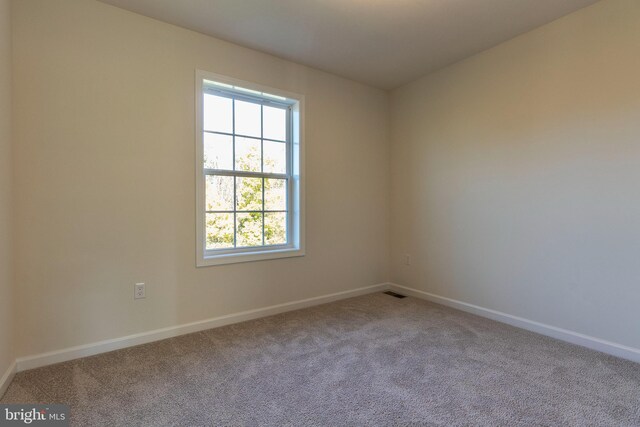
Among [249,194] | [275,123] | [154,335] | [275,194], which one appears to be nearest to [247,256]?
[249,194]

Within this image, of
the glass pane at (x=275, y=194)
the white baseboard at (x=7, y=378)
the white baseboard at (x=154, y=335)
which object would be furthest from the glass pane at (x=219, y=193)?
the white baseboard at (x=7, y=378)

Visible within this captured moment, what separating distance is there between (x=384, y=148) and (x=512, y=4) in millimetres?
1928

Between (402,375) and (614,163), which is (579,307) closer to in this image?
(614,163)

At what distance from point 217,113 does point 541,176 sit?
287cm

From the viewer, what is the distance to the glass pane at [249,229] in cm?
299

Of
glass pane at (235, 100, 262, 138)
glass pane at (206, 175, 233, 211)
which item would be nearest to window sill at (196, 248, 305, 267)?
glass pane at (206, 175, 233, 211)

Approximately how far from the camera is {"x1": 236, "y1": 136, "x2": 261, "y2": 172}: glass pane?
117 inches

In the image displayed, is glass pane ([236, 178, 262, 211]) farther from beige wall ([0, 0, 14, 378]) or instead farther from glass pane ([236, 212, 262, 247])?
beige wall ([0, 0, 14, 378])

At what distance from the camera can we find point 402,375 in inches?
77.4

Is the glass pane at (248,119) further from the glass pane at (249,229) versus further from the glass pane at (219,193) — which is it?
the glass pane at (249,229)

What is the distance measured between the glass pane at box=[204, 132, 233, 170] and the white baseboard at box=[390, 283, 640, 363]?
8.46 feet

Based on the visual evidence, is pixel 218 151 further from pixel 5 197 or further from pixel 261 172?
pixel 5 197

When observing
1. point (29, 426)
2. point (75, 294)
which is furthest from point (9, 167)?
point (29, 426)

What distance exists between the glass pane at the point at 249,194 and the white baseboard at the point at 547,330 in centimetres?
214
